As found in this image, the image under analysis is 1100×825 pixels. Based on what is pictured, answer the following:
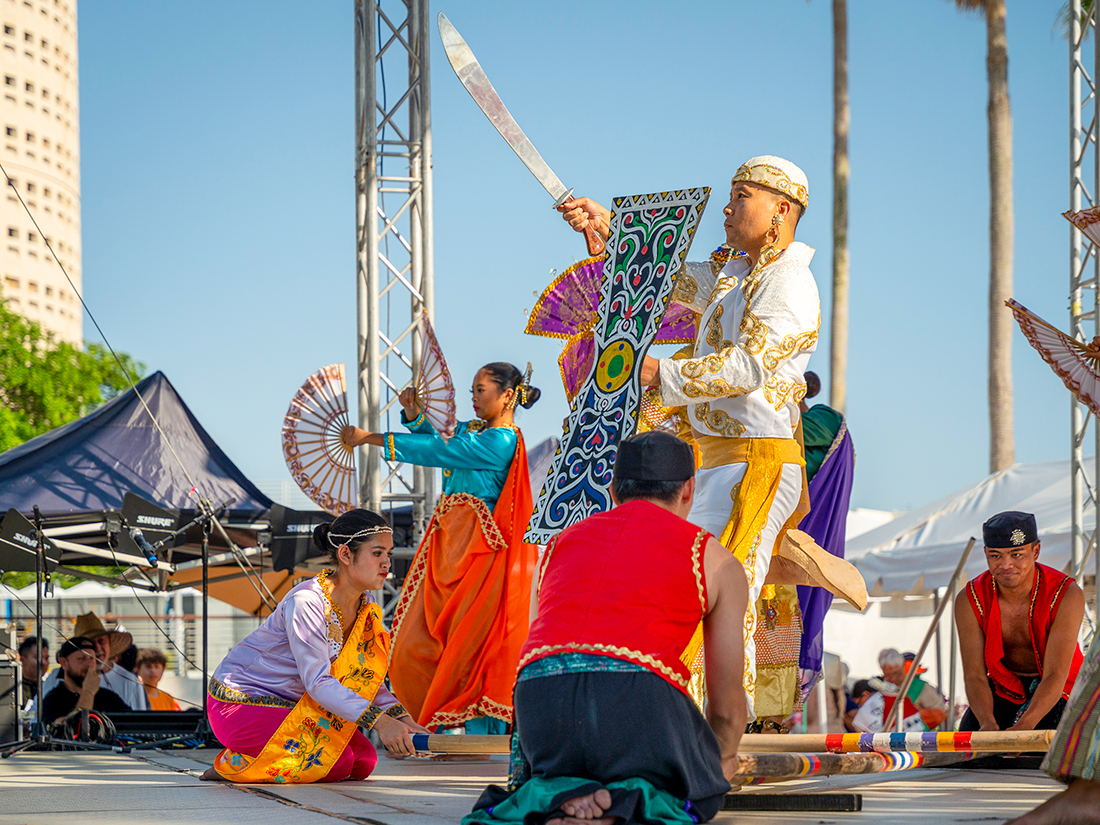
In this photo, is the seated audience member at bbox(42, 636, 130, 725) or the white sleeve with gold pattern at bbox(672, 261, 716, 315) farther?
the seated audience member at bbox(42, 636, 130, 725)

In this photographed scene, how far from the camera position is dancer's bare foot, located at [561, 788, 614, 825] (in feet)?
7.73

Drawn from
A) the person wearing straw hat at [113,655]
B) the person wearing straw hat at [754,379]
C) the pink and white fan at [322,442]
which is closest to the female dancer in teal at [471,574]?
the pink and white fan at [322,442]

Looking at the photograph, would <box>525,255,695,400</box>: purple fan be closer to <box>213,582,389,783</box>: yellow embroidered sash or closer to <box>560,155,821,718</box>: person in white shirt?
<box>560,155,821,718</box>: person in white shirt

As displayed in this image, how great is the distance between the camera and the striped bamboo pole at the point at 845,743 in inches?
129

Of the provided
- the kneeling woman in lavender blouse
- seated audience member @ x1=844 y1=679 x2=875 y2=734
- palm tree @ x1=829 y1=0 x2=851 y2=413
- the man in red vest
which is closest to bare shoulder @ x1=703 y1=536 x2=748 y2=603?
the man in red vest

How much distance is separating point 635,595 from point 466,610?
3045 millimetres

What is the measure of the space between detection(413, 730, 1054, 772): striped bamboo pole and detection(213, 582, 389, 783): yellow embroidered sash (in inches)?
20.8

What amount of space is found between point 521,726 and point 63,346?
2982 cm

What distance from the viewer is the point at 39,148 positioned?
62.1 metres

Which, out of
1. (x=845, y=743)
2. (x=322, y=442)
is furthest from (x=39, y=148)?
(x=845, y=743)

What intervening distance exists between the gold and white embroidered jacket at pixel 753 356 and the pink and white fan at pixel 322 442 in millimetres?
3080

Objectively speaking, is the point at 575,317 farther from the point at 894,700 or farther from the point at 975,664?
the point at 894,700

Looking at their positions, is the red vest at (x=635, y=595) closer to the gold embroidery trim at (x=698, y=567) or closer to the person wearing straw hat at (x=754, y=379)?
the gold embroidery trim at (x=698, y=567)

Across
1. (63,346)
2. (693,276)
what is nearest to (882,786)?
(693,276)
